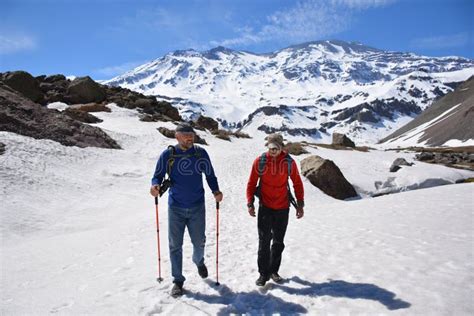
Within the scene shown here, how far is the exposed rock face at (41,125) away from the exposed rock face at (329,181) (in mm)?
16125

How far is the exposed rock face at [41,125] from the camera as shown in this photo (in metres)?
22.0

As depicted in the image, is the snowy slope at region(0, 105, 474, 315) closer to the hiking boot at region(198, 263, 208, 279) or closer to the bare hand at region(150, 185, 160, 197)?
the hiking boot at region(198, 263, 208, 279)

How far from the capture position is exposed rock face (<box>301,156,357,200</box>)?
2464 centimetres

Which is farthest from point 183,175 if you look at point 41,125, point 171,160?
point 41,125

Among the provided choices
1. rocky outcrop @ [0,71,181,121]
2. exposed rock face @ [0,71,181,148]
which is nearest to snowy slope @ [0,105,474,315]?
exposed rock face @ [0,71,181,148]

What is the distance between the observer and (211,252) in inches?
386

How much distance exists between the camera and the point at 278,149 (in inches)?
266

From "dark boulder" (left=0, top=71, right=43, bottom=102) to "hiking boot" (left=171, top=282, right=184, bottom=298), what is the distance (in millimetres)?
45877

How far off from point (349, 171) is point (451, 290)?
25594 mm

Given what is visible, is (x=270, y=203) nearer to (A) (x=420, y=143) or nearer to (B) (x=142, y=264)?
(B) (x=142, y=264)

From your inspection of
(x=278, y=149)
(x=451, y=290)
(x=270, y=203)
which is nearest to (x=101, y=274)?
(x=270, y=203)

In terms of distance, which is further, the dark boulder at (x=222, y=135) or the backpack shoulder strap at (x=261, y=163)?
the dark boulder at (x=222, y=135)

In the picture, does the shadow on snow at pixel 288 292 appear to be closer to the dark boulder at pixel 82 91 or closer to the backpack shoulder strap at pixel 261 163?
the backpack shoulder strap at pixel 261 163

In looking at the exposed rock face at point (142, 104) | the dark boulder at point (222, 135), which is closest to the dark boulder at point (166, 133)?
the exposed rock face at point (142, 104)
